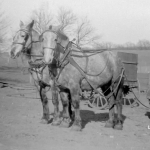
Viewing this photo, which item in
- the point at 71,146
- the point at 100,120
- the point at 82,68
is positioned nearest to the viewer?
the point at 71,146

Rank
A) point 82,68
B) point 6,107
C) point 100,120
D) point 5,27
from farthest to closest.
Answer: point 5,27, point 6,107, point 100,120, point 82,68

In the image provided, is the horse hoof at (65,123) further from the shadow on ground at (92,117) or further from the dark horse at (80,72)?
the shadow on ground at (92,117)

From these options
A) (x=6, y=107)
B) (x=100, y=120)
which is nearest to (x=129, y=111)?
(x=100, y=120)

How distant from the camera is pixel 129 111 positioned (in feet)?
30.9

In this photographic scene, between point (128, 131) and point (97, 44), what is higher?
point (97, 44)

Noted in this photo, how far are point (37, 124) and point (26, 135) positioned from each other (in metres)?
1.30

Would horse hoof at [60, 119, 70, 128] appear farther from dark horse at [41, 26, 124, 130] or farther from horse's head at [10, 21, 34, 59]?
horse's head at [10, 21, 34, 59]

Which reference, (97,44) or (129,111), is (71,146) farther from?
(97,44)

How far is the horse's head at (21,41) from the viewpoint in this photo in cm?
636

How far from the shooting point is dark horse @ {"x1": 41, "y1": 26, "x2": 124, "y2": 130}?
5898mm

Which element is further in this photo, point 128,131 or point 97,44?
point 97,44

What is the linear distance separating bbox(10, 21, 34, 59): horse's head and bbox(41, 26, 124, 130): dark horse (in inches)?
36.3

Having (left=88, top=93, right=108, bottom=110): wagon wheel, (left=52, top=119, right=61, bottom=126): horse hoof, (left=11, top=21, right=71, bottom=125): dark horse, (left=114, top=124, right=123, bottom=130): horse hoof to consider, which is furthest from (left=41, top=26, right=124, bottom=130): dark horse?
(left=88, top=93, right=108, bottom=110): wagon wheel

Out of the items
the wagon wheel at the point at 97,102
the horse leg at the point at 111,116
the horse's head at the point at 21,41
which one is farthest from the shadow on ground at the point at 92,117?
the horse's head at the point at 21,41
